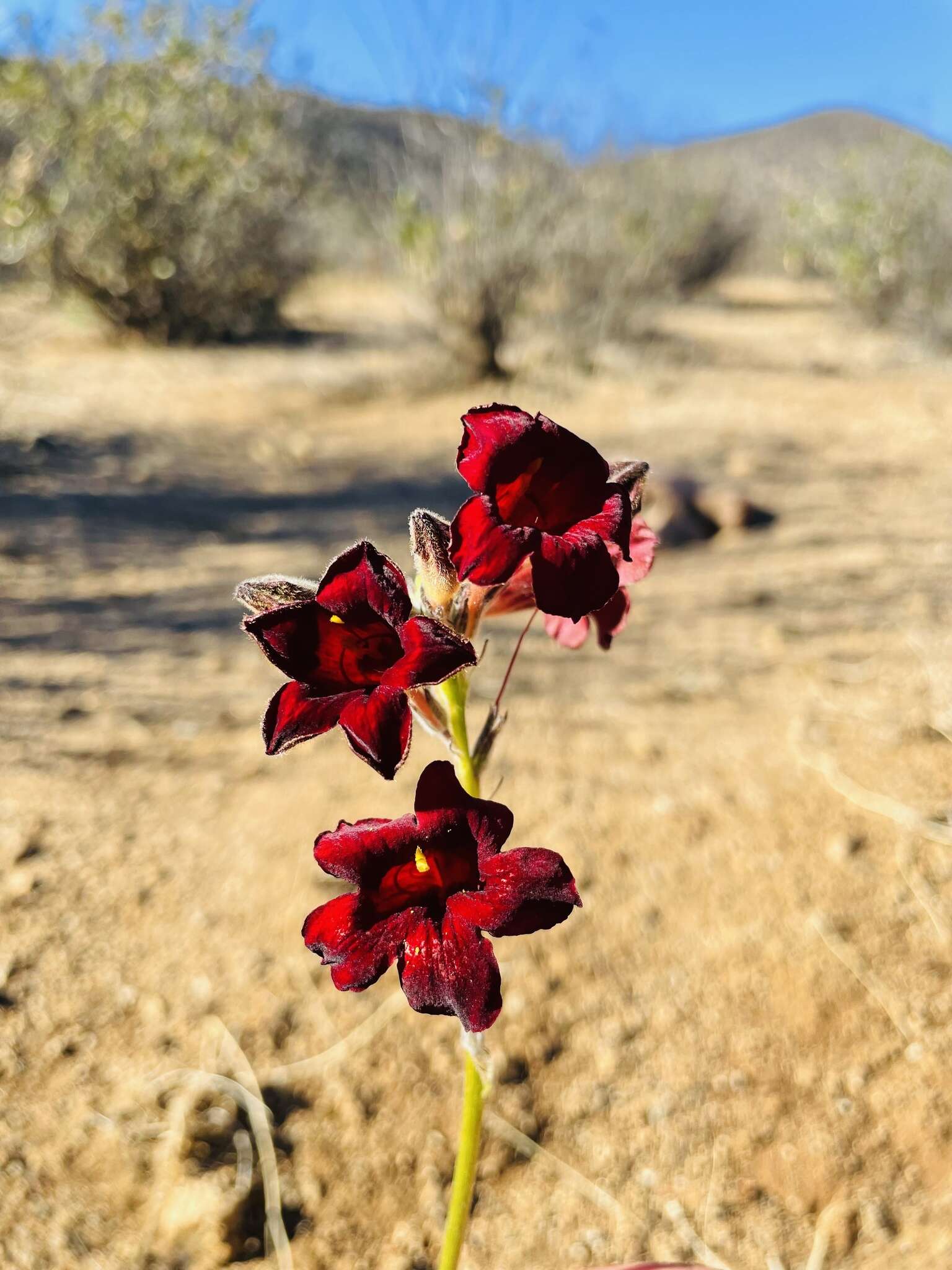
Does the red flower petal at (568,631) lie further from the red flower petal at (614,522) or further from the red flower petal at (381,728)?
the red flower petal at (381,728)

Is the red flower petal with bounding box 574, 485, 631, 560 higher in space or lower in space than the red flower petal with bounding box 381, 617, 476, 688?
higher

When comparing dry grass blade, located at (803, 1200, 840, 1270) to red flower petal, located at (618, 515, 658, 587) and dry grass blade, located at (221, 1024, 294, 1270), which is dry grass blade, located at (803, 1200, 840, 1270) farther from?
red flower petal, located at (618, 515, 658, 587)

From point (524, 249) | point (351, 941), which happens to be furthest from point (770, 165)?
point (351, 941)

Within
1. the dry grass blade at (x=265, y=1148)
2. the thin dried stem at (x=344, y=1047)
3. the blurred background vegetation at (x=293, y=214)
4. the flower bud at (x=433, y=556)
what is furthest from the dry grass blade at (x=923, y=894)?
the blurred background vegetation at (x=293, y=214)

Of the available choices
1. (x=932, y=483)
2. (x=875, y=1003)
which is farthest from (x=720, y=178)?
(x=875, y=1003)

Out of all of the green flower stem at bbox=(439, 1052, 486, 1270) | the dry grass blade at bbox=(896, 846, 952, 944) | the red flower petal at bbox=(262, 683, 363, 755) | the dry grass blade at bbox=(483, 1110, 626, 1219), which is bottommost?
the dry grass blade at bbox=(483, 1110, 626, 1219)

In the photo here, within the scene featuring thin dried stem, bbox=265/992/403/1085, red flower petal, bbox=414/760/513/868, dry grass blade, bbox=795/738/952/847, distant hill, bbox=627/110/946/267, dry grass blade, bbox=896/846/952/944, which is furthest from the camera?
distant hill, bbox=627/110/946/267

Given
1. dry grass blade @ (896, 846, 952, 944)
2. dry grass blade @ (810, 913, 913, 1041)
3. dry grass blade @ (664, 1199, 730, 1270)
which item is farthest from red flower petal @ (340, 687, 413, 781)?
dry grass blade @ (896, 846, 952, 944)
